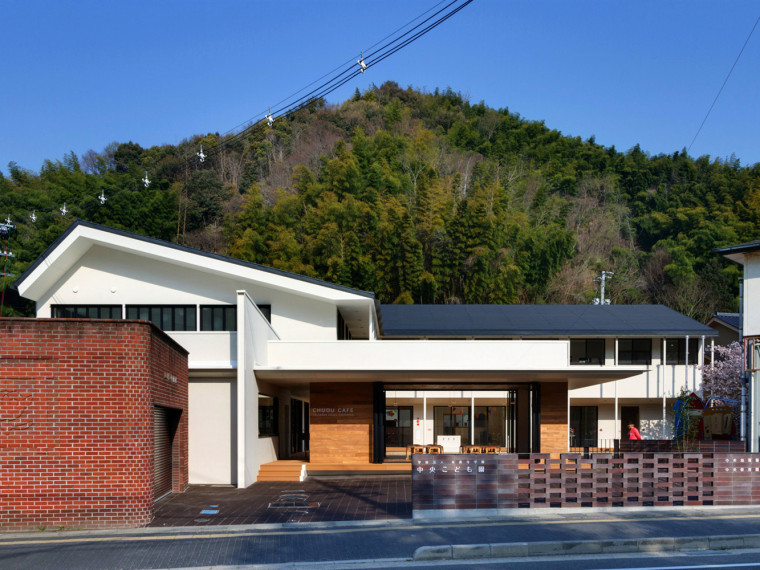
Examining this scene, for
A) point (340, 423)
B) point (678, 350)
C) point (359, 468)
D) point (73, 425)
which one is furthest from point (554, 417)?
point (73, 425)

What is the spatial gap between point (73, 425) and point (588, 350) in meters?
23.7

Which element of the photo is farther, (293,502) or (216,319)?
(216,319)

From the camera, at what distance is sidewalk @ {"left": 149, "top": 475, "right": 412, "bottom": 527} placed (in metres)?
→ 12.8

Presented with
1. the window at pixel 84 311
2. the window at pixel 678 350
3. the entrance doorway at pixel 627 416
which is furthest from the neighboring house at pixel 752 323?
the window at pixel 84 311

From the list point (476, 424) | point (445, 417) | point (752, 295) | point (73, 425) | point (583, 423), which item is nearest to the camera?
point (73, 425)

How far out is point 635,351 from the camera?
31.2m

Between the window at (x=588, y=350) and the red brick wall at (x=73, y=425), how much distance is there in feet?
73.6

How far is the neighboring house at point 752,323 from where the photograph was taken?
22484 millimetres

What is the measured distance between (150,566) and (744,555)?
7.95 meters

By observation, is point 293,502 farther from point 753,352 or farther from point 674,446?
point 753,352

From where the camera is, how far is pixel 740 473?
13.3 metres

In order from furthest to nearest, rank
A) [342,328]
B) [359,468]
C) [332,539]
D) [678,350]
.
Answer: [678,350] < [342,328] < [359,468] < [332,539]

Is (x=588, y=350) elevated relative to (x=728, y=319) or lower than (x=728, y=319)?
lower

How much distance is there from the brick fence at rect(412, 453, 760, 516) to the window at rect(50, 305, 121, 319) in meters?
12.2
